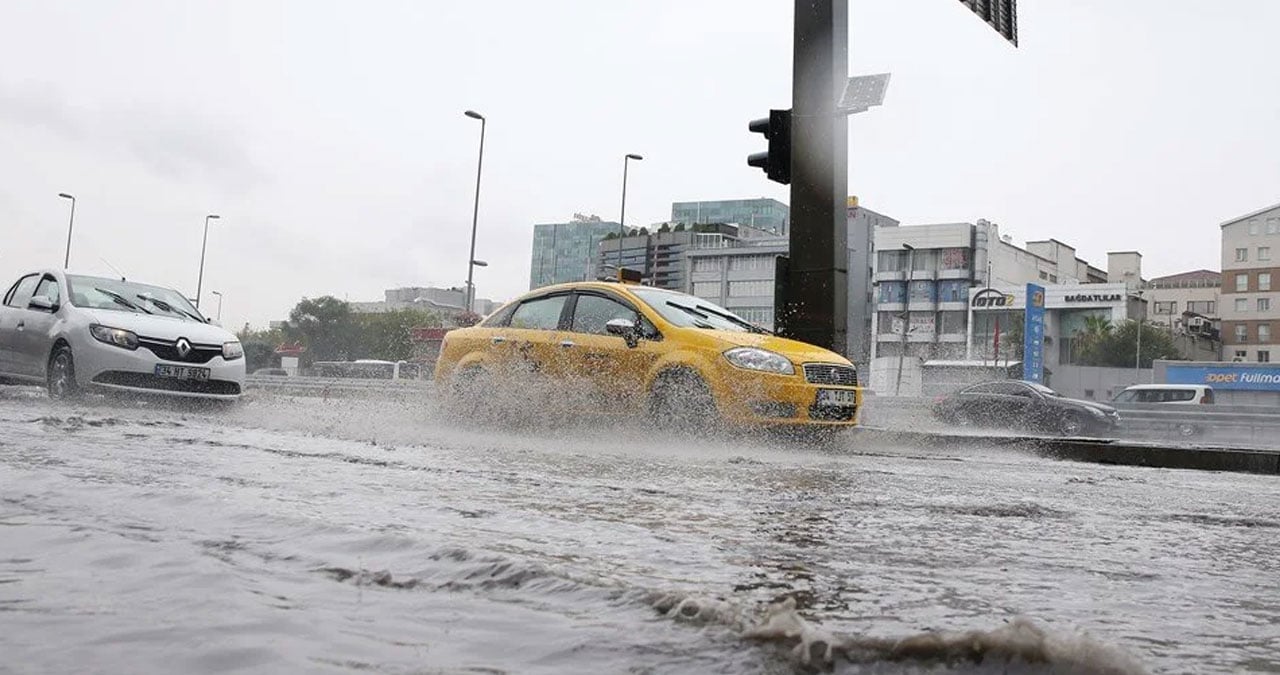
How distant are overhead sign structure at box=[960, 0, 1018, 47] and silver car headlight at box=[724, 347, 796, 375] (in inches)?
209

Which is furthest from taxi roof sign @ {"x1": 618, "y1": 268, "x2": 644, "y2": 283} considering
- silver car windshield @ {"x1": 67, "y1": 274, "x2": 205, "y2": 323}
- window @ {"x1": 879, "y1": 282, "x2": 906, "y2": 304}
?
window @ {"x1": 879, "y1": 282, "x2": 906, "y2": 304}

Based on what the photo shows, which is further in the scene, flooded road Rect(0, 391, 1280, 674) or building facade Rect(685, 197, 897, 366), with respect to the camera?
building facade Rect(685, 197, 897, 366)

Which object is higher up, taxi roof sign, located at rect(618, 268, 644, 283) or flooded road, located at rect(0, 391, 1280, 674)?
taxi roof sign, located at rect(618, 268, 644, 283)

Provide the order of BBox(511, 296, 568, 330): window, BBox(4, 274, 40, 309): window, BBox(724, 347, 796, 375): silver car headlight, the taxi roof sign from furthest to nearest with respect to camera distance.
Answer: BBox(4, 274, 40, 309): window, the taxi roof sign, BBox(511, 296, 568, 330): window, BBox(724, 347, 796, 375): silver car headlight

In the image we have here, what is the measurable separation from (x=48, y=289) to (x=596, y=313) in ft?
19.8

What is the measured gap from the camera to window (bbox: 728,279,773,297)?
107250mm

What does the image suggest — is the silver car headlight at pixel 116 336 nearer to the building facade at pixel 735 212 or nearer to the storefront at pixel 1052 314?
the storefront at pixel 1052 314

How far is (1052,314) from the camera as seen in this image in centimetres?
8856

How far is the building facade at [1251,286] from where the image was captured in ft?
283

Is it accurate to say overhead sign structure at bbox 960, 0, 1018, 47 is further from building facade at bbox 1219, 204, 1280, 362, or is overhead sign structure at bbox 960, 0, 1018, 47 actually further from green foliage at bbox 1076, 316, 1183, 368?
building facade at bbox 1219, 204, 1280, 362

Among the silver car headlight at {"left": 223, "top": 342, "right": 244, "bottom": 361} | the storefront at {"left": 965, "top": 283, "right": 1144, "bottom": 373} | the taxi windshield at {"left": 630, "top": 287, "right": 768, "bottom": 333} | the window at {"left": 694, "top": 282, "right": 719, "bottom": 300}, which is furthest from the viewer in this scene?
the window at {"left": 694, "top": 282, "right": 719, "bottom": 300}

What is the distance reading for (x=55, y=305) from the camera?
10297 millimetres

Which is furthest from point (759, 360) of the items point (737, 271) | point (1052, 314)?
point (737, 271)

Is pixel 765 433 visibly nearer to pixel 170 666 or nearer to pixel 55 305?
pixel 170 666
